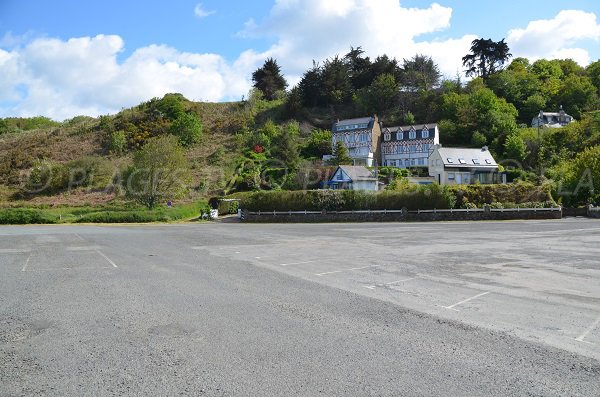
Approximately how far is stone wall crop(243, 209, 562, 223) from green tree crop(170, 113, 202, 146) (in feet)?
136

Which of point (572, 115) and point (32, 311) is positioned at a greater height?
point (572, 115)

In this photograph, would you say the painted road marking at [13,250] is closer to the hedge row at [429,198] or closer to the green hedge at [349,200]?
the green hedge at [349,200]

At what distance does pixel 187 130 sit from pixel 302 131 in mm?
20370

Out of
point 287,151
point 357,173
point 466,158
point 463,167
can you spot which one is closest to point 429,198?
point 357,173

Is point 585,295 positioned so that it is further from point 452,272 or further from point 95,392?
point 95,392

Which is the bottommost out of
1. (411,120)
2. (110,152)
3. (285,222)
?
(285,222)

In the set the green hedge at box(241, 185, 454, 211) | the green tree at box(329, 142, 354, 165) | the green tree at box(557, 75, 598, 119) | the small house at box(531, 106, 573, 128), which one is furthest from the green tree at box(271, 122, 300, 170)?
the green tree at box(557, 75, 598, 119)

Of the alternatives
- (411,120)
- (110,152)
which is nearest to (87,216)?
(110,152)

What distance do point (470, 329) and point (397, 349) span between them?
1713 mm

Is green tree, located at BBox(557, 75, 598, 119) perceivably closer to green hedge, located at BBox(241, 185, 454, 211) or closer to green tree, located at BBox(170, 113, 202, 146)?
green hedge, located at BBox(241, 185, 454, 211)

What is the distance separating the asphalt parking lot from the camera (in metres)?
5.66

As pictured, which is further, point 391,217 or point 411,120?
point 411,120

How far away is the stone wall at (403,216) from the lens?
39250 mm

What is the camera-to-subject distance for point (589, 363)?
618 cm
